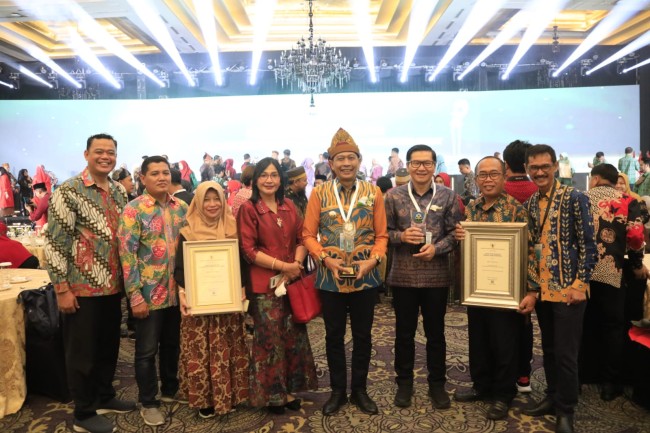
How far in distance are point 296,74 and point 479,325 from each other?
11105 mm

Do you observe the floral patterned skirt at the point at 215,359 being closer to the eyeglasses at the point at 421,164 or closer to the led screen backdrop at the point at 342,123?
the eyeglasses at the point at 421,164

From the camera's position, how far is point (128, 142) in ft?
55.4

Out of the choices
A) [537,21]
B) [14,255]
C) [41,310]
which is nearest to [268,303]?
[41,310]

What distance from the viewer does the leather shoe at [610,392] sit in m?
2.96

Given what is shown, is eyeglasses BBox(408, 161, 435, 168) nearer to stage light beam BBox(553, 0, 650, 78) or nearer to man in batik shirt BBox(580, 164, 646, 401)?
man in batik shirt BBox(580, 164, 646, 401)

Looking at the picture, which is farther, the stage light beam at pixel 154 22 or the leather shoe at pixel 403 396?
the stage light beam at pixel 154 22

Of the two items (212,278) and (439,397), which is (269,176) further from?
(439,397)

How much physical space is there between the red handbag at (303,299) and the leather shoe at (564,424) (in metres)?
1.39

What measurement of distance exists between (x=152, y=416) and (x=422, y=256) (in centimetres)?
179

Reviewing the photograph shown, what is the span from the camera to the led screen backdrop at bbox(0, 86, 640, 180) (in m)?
16.5

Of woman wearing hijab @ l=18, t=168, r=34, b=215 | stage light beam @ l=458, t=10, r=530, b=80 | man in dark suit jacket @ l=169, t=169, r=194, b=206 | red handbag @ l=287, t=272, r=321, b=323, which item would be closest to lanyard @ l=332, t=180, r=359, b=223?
red handbag @ l=287, t=272, r=321, b=323

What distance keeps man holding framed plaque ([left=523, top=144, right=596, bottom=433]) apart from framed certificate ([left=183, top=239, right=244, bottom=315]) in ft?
5.24

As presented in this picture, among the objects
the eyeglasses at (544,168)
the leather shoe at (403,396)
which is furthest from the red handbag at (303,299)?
the eyeglasses at (544,168)

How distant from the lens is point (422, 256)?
259 cm
